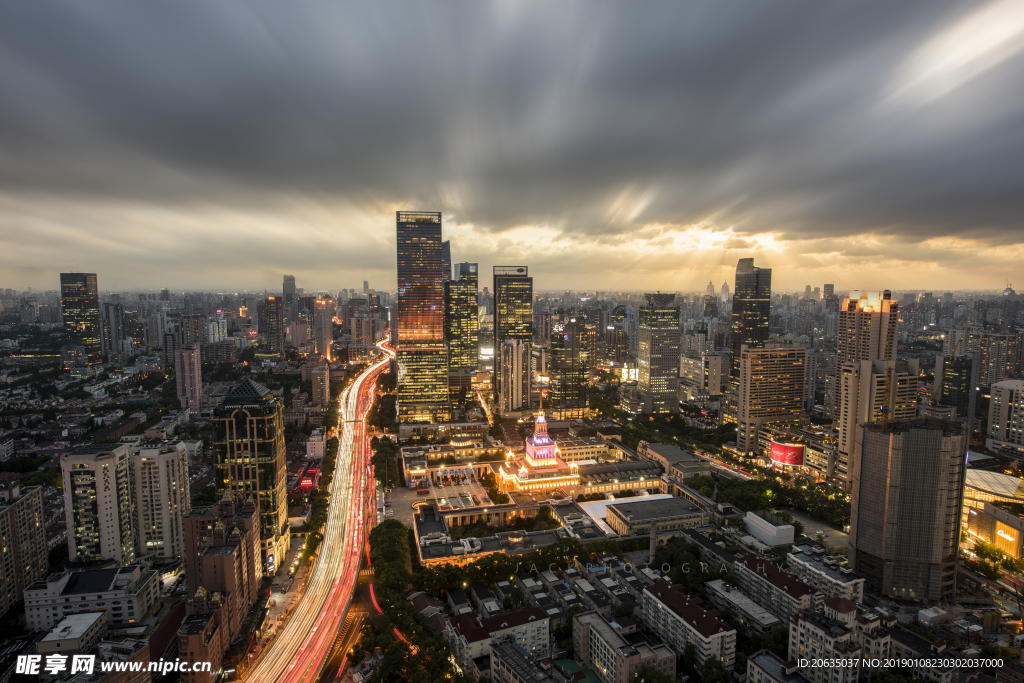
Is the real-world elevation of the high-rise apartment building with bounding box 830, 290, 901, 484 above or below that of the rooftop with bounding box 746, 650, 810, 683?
above

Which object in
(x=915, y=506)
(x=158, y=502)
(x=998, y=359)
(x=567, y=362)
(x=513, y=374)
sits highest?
(x=998, y=359)

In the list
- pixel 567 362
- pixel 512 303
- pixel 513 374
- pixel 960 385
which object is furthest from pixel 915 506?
pixel 512 303

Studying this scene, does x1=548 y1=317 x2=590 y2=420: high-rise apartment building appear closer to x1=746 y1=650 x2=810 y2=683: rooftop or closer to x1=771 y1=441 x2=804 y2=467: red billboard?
x1=771 y1=441 x2=804 y2=467: red billboard

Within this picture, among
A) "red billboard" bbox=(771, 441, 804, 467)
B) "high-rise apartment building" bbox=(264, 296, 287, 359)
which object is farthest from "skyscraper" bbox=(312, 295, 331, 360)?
"red billboard" bbox=(771, 441, 804, 467)

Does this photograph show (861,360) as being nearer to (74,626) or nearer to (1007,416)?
(1007,416)

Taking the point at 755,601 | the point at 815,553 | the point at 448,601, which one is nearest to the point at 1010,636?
the point at 815,553

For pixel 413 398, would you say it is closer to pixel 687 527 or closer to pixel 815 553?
pixel 687 527
